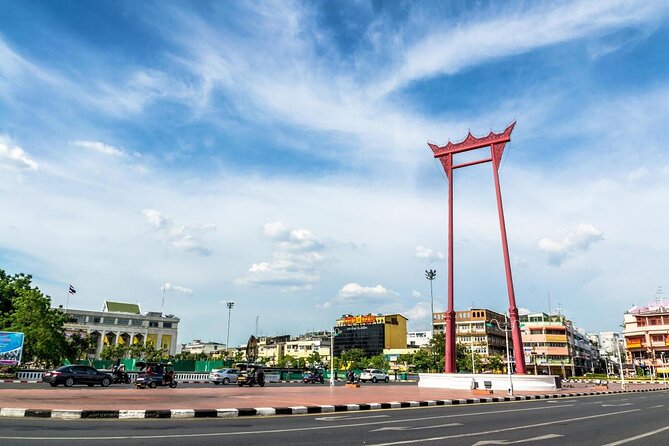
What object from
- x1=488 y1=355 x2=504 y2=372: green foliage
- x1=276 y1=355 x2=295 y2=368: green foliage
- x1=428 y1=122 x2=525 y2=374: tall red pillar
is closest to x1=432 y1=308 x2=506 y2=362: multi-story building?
x1=488 y1=355 x2=504 y2=372: green foliage

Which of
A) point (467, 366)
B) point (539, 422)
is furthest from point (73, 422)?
point (467, 366)

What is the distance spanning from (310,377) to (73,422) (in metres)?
38.5

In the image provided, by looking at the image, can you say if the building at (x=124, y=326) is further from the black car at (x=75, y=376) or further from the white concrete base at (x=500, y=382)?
the white concrete base at (x=500, y=382)

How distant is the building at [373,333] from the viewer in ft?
433

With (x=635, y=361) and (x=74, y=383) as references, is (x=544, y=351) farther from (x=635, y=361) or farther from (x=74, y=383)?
(x=74, y=383)

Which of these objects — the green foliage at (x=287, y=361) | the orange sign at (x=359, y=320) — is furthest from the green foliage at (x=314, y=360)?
the orange sign at (x=359, y=320)

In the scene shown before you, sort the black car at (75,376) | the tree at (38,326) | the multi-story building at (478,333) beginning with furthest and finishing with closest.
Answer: the multi-story building at (478,333) → the tree at (38,326) → the black car at (75,376)

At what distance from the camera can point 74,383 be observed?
95.0ft

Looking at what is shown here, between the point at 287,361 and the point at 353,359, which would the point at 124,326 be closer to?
the point at 287,361

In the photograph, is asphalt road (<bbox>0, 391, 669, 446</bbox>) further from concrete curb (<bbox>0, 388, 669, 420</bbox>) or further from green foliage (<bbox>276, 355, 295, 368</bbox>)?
green foliage (<bbox>276, 355, 295, 368</bbox>)

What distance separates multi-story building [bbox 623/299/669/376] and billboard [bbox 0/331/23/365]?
368ft

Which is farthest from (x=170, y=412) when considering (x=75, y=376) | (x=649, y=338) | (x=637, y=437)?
(x=649, y=338)

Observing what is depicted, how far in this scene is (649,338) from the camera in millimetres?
102688

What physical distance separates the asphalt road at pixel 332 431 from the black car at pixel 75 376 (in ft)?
62.1
